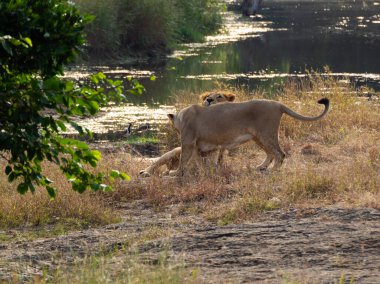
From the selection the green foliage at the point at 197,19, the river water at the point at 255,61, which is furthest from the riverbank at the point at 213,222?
the green foliage at the point at 197,19

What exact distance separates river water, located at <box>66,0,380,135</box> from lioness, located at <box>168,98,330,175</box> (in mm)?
5178

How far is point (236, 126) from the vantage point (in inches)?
501

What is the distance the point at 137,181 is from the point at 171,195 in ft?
2.98

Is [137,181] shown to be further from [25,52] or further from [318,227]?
[25,52]

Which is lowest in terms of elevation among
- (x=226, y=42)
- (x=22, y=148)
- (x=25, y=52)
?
(x=226, y=42)

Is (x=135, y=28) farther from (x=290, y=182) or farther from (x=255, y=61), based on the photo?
(x=290, y=182)

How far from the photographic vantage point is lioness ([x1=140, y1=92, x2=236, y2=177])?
13.2 m

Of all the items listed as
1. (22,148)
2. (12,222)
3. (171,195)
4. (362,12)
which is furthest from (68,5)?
(362,12)

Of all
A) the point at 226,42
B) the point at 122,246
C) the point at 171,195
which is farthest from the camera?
the point at 226,42

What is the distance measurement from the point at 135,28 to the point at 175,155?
949 inches

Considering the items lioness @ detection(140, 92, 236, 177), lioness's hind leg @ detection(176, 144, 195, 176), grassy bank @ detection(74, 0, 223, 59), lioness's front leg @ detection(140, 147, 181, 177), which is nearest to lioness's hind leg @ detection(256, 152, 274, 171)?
lioness @ detection(140, 92, 236, 177)

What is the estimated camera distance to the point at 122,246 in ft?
27.1

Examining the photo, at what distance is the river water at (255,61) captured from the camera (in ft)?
81.3

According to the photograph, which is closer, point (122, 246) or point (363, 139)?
point (122, 246)
